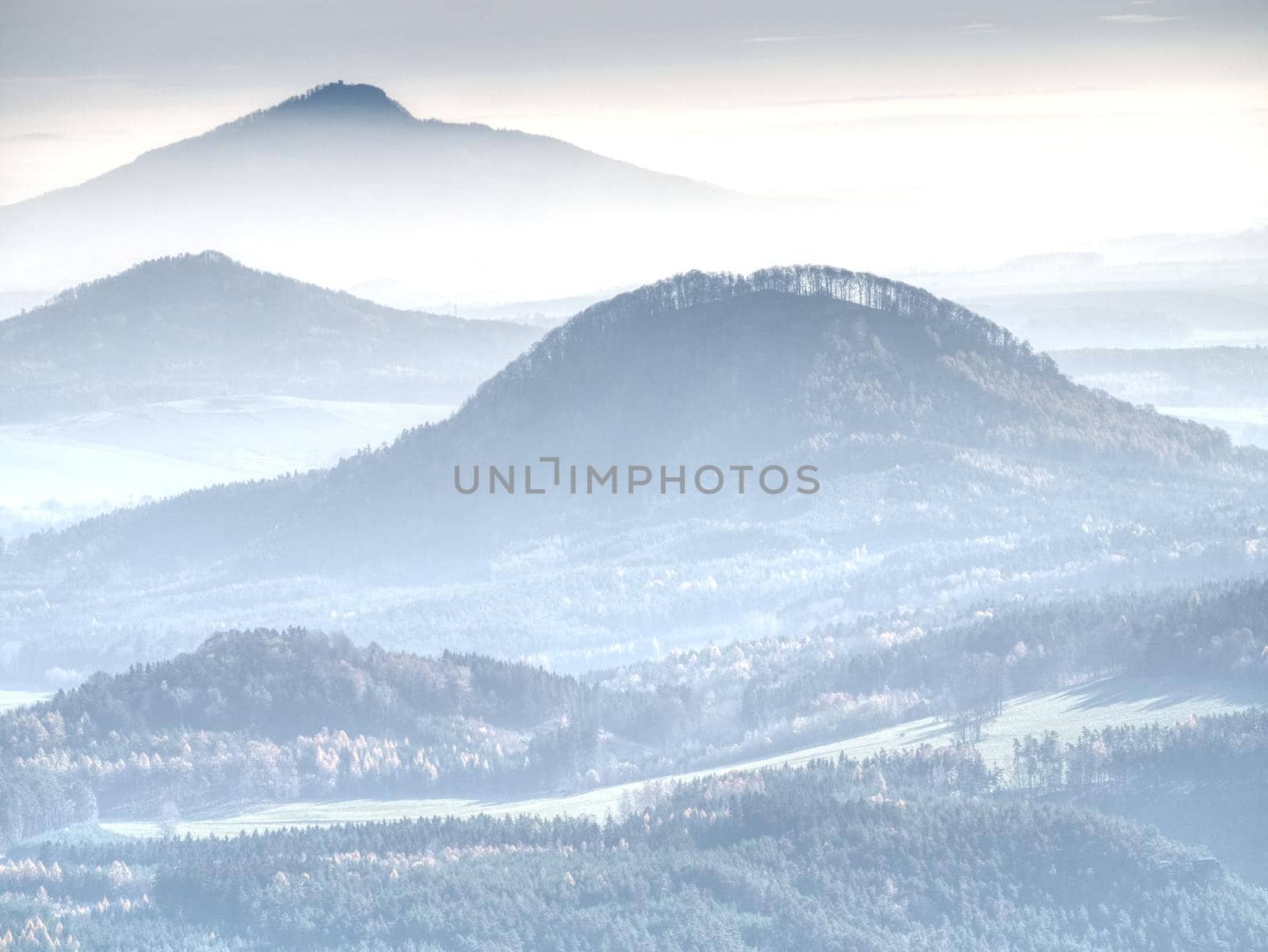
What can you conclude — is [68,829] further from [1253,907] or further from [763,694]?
[1253,907]

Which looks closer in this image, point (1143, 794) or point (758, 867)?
point (758, 867)

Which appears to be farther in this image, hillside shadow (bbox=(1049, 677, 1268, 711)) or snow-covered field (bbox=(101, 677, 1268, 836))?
hillside shadow (bbox=(1049, 677, 1268, 711))

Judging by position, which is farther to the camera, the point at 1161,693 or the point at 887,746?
the point at 1161,693

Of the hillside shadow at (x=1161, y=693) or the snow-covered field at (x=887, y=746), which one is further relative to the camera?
the hillside shadow at (x=1161, y=693)

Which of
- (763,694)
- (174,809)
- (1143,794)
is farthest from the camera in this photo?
(763,694)

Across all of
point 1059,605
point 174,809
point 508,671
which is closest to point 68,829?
point 174,809

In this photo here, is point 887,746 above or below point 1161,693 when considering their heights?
below

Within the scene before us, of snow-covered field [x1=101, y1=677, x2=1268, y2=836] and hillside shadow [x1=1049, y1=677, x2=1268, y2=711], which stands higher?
hillside shadow [x1=1049, y1=677, x2=1268, y2=711]

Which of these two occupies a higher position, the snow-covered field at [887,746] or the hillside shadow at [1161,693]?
the hillside shadow at [1161,693]
